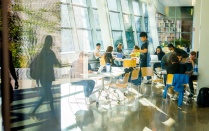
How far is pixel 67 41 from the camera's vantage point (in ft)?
11.6

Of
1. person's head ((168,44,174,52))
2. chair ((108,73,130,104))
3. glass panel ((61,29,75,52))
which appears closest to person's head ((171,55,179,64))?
person's head ((168,44,174,52))

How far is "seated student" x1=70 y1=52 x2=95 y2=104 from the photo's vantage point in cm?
363

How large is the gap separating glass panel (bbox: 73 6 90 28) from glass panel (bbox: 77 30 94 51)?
0.08 m

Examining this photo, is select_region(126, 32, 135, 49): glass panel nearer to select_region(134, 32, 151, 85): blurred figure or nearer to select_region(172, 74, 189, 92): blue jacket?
select_region(134, 32, 151, 85): blurred figure

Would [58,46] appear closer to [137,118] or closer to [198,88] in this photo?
[137,118]

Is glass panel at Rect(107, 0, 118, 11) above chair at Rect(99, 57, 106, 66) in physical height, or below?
above

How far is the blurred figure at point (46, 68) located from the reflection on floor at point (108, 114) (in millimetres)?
82

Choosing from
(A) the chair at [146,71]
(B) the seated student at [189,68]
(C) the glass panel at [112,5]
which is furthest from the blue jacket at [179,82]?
(C) the glass panel at [112,5]

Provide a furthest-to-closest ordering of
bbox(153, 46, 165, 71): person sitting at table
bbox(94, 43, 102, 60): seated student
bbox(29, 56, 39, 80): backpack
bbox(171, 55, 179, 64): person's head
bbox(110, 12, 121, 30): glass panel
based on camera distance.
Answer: bbox(171, 55, 179, 64): person's head → bbox(153, 46, 165, 71): person sitting at table → bbox(110, 12, 121, 30): glass panel → bbox(94, 43, 102, 60): seated student → bbox(29, 56, 39, 80): backpack

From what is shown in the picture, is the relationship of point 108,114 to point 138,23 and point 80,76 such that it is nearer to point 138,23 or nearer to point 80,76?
point 80,76

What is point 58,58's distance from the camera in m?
3.53

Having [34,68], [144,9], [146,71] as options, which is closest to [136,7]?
[144,9]

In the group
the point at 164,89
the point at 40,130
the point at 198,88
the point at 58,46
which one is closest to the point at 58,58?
the point at 58,46

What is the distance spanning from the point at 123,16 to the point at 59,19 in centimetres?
94
